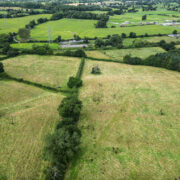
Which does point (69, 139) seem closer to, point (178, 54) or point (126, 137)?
point (126, 137)

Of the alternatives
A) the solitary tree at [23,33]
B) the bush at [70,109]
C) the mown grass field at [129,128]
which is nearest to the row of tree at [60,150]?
the mown grass field at [129,128]

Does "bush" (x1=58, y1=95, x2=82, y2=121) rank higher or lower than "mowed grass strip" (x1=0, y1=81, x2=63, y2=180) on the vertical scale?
higher

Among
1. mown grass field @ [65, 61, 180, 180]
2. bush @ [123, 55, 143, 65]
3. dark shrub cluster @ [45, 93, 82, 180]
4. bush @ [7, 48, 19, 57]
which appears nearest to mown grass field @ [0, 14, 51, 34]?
bush @ [7, 48, 19, 57]

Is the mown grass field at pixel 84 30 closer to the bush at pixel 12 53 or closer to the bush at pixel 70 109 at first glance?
the bush at pixel 12 53

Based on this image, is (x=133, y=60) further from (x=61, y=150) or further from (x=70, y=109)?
(x=61, y=150)

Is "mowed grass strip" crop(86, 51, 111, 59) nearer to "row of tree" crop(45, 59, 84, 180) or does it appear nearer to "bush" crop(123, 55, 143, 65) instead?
"bush" crop(123, 55, 143, 65)

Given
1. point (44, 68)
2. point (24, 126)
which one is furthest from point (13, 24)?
point (24, 126)
